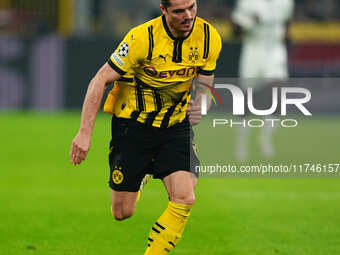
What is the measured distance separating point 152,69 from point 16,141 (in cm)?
867

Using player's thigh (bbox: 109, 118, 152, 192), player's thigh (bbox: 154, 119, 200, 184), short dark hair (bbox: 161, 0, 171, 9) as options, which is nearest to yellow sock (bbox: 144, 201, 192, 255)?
player's thigh (bbox: 154, 119, 200, 184)

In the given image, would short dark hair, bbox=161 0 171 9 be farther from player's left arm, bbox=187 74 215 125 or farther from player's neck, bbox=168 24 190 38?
player's left arm, bbox=187 74 215 125

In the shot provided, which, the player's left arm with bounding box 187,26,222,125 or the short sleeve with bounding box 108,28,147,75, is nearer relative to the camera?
the short sleeve with bounding box 108,28,147,75

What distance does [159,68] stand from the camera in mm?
5551

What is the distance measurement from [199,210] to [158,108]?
2.73 metres

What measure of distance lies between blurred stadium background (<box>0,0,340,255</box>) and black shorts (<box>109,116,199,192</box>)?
0.67 m

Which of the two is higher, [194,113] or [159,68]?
[159,68]

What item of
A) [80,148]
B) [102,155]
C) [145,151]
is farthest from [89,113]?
[102,155]

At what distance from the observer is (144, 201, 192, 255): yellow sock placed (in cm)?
533

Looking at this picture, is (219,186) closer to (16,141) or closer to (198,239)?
(198,239)

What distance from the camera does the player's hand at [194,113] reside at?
5.82 metres

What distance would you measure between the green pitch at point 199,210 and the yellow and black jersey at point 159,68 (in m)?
0.56

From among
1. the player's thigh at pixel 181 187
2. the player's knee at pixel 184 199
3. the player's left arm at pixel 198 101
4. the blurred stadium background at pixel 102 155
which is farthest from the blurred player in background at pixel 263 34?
the player's knee at pixel 184 199

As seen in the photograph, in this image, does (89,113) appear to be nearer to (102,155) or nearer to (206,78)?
(206,78)
